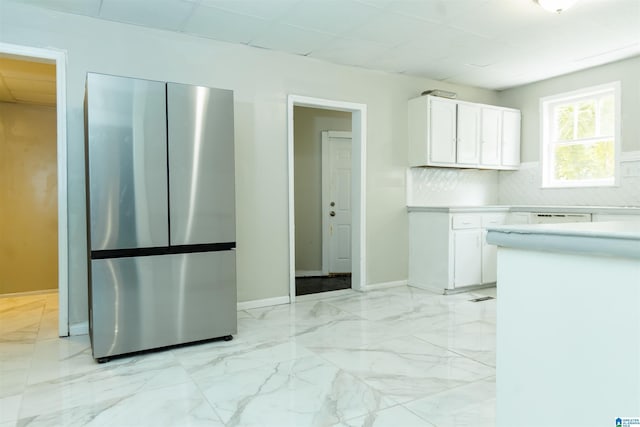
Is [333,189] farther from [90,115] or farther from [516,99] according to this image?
[90,115]

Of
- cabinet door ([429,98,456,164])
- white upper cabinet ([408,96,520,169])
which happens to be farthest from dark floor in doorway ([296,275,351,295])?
cabinet door ([429,98,456,164])

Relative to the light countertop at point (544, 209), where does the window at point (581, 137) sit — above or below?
above

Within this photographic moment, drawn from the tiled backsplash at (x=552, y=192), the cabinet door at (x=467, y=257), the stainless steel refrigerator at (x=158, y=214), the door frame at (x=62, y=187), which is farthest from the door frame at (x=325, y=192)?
the door frame at (x=62, y=187)

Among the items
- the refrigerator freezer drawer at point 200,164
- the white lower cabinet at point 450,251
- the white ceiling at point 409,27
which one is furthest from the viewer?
the white lower cabinet at point 450,251

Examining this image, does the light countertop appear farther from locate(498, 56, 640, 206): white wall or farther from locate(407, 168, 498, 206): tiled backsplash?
locate(498, 56, 640, 206): white wall

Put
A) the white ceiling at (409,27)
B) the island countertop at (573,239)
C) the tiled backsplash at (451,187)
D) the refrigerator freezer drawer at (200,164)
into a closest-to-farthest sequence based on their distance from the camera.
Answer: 1. the island countertop at (573,239)
2. the refrigerator freezer drawer at (200,164)
3. the white ceiling at (409,27)
4. the tiled backsplash at (451,187)

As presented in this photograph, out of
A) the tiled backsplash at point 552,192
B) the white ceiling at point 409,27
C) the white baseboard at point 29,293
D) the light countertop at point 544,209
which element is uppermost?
the white ceiling at point 409,27

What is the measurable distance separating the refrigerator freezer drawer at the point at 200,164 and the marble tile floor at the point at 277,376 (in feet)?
2.78

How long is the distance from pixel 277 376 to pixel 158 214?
1.30m

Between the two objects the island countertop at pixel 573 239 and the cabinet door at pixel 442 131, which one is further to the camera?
the cabinet door at pixel 442 131

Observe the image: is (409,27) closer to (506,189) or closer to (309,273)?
(506,189)

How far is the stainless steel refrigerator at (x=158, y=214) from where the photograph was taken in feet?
8.43

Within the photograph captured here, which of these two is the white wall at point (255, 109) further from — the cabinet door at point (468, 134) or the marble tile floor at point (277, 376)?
the marble tile floor at point (277, 376)

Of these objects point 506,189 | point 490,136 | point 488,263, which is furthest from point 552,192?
point 488,263
